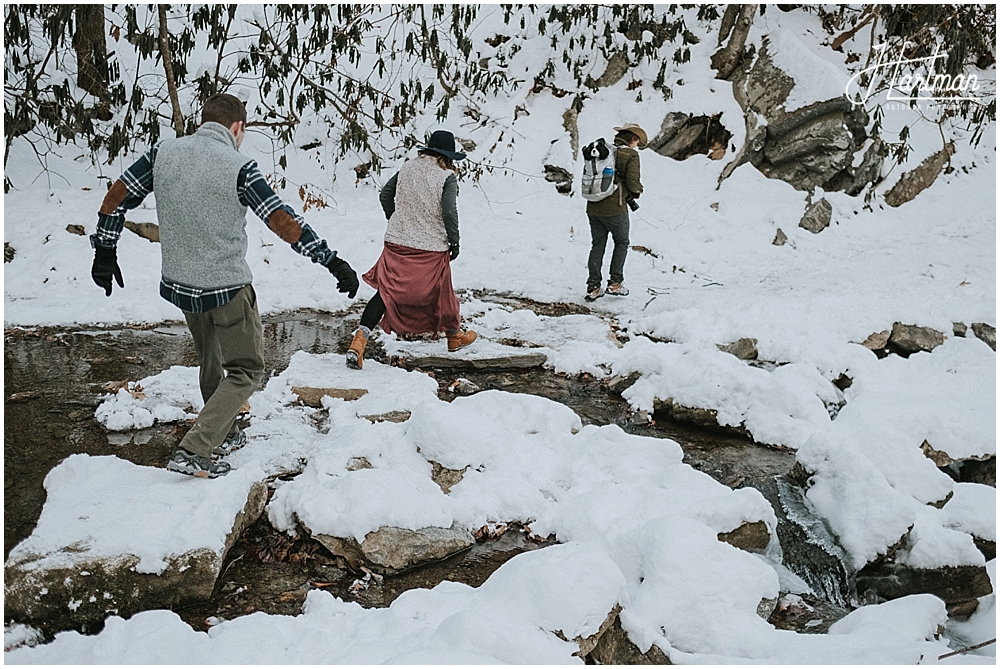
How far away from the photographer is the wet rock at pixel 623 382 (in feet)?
17.4

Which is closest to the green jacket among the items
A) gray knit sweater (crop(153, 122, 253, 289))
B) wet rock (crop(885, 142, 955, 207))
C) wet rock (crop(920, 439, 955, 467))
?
wet rock (crop(920, 439, 955, 467))

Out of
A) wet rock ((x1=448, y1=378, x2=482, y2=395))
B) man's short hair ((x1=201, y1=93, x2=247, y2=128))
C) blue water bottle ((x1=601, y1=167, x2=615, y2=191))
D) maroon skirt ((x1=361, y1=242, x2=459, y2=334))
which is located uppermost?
man's short hair ((x1=201, y1=93, x2=247, y2=128))

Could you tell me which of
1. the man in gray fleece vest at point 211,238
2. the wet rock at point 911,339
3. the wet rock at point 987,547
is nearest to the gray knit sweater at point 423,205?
the man in gray fleece vest at point 211,238

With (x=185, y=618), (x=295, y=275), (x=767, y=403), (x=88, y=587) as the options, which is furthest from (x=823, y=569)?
(x=295, y=275)

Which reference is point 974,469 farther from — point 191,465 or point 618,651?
point 191,465

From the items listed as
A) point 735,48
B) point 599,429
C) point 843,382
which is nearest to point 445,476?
point 599,429

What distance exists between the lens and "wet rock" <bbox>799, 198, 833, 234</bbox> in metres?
11.3

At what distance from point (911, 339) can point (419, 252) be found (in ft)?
15.3

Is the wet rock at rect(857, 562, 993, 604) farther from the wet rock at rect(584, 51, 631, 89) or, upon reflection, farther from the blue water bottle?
the wet rock at rect(584, 51, 631, 89)

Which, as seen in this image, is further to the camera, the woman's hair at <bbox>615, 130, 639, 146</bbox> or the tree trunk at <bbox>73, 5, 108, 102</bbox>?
the tree trunk at <bbox>73, 5, 108, 102</bbox>

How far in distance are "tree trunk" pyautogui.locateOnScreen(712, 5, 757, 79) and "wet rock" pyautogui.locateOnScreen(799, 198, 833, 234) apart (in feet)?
11.7

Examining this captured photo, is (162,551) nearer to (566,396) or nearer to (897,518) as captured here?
(566,396)

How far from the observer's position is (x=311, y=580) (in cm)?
296

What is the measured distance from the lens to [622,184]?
7473mm
